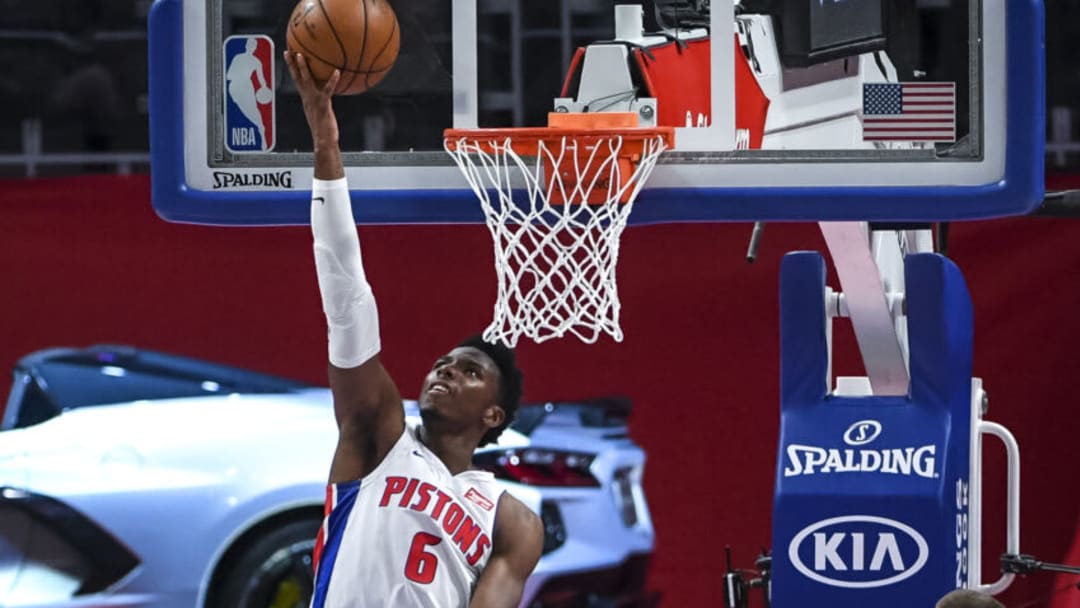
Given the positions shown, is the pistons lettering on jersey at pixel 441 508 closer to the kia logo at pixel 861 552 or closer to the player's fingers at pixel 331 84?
the player's fingers at pixel 331 84

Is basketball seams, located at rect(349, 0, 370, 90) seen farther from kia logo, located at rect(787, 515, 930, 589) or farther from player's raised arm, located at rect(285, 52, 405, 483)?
kia logo, located at rect(787, 515, 930, 589)

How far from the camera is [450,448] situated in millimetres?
3576

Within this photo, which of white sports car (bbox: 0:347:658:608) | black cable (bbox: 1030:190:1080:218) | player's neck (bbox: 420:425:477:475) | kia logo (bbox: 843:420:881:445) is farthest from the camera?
white sports car (bbox: 0:347:658:608)

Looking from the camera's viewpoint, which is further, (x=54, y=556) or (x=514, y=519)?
(x=54, y=556)

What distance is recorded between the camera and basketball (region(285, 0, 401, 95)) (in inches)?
124

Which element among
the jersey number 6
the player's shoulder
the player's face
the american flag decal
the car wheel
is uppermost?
the american flag decal

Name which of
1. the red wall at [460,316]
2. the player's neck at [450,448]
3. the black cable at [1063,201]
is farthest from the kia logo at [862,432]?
the red wall at [460,316]

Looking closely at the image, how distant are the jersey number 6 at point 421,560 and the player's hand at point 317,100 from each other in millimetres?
866

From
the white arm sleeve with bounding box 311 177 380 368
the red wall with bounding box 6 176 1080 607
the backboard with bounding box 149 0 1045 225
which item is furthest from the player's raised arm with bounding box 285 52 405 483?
the red wall with bounding box 6 176 1080 607

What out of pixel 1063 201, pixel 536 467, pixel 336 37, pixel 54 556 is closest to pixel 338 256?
pixel 336 37

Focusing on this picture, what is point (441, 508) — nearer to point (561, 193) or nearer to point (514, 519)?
point (514, 519)

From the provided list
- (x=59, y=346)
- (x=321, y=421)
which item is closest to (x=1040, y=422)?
(x=321, y=421)

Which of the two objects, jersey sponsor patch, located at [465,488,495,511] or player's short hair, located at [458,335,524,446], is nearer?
jersey sponsor patch, located at [465,488,495,511]

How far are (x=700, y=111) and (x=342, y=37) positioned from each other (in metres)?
0.85
